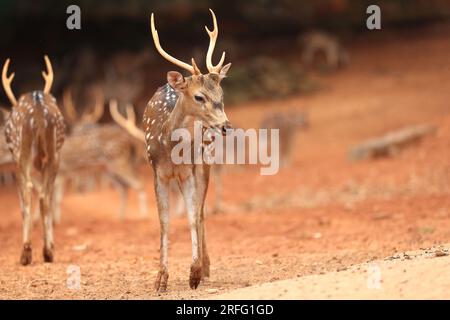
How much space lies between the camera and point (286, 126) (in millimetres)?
23266

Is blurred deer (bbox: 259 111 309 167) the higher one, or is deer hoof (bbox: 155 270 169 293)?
blurred deer (bbox: 259 111 309 167)

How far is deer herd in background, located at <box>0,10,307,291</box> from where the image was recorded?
9.00 meters

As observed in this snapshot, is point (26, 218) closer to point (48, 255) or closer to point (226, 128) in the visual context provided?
point (48, 255)

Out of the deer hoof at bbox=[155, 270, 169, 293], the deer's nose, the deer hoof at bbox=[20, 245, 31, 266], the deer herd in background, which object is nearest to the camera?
the deer's nose

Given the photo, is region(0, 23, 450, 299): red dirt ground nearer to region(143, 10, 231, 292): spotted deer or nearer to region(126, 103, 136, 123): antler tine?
region(143, 10, 231, 292): spotted deer

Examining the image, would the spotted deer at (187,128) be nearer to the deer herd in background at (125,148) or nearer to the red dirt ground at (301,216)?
the deer herd in background at (125,148)

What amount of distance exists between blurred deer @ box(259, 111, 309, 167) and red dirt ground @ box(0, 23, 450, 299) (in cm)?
31

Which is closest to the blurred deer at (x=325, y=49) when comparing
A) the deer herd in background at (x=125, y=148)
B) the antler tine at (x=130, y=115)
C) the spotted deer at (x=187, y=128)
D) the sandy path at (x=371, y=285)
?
the antler tine at (x=130, y=115)

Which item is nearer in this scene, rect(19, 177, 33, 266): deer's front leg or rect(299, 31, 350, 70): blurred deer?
rect(19, 177, 33, 266): deer's front leg

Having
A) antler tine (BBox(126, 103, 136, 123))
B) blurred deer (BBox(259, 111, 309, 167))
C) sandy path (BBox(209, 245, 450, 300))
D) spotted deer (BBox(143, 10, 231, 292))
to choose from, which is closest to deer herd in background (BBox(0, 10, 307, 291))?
spotted deer (BBox(143, 10, 231, 292))

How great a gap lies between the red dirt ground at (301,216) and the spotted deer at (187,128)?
0.35m

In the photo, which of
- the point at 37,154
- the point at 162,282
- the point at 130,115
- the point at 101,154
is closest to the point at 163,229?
the point at 162,282

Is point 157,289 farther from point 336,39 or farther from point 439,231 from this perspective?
point 336,39

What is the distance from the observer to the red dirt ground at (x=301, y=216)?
10164 mm
